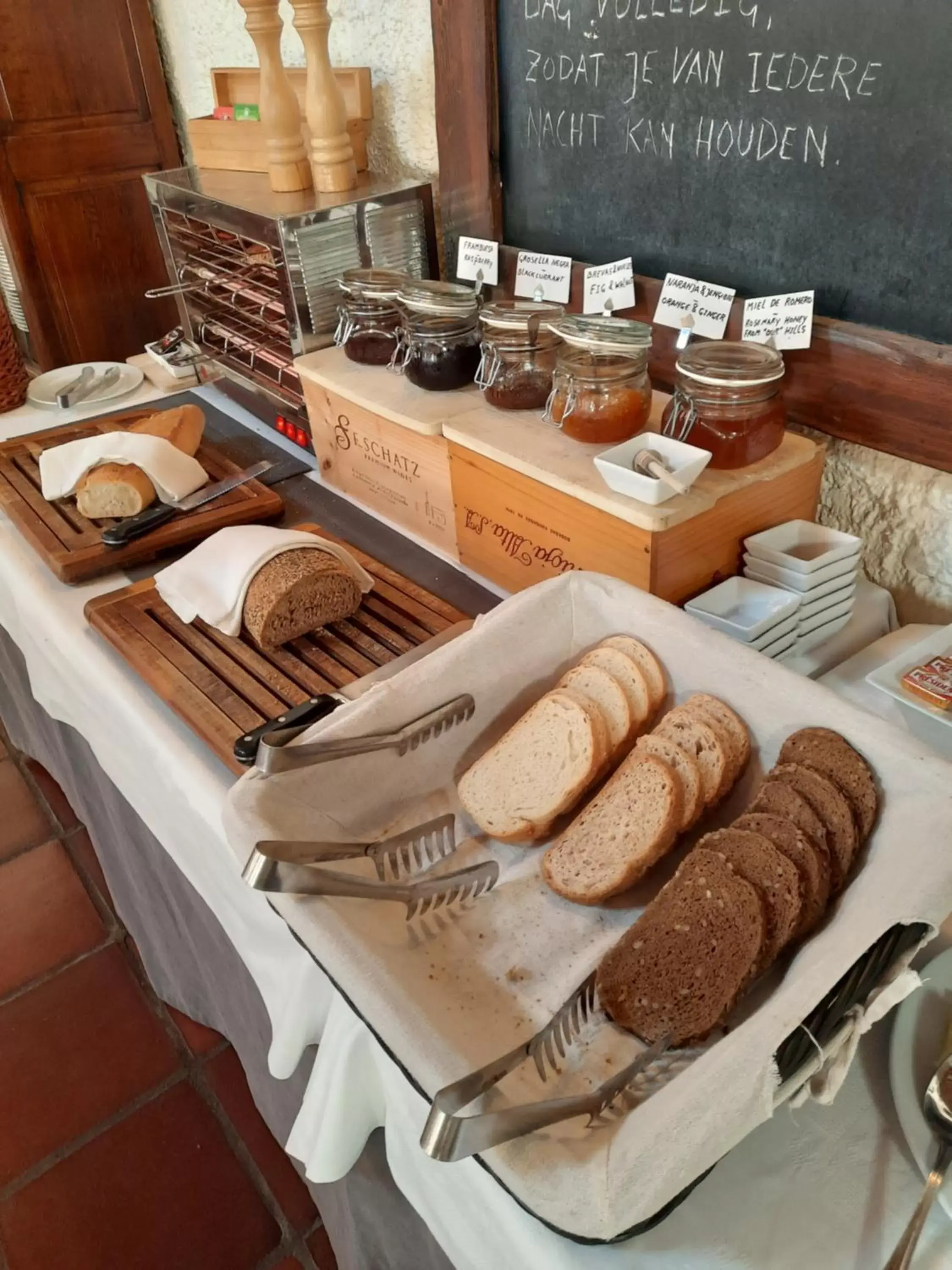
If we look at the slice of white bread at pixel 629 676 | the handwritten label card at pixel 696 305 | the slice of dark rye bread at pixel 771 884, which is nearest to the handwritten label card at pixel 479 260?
the handwritten label card at pixel 696 305

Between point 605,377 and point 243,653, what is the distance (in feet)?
1.55

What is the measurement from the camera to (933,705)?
706 mm

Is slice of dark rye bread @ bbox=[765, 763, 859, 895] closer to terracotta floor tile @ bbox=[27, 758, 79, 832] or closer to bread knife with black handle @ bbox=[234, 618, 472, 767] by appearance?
bread knife with black handle @ bbox=[234, 618, 472, 767]

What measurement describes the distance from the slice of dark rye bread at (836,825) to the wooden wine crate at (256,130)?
1.19m

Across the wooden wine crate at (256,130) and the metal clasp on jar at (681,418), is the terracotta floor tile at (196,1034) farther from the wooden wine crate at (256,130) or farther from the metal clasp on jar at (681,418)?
the wooden wine crate at (256,130)

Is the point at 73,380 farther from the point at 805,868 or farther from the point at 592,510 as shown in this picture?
the point at 805,868

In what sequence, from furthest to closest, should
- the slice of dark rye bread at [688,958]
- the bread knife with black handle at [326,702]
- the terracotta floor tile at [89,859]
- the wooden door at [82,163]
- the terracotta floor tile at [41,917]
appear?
the wooden door at [82,163] < the terracotta floor tile at [89,859] < the terracotta floor tile at [41,917] < the bread knife with black handle at [326,702] < the slice of dark rye bread at [688,958]

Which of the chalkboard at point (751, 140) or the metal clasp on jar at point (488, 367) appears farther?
the metal clasp on jar at point (488, 367)

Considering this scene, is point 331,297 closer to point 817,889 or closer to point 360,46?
point 360,46

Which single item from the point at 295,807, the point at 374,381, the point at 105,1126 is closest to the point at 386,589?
the point at 374,381

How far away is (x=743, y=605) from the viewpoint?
0.85 metres

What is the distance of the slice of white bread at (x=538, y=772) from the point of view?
0.68 metres

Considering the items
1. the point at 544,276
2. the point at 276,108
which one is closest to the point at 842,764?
A: the point at 544,276

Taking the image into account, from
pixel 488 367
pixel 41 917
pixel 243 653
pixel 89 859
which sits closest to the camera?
pixel 243 653
